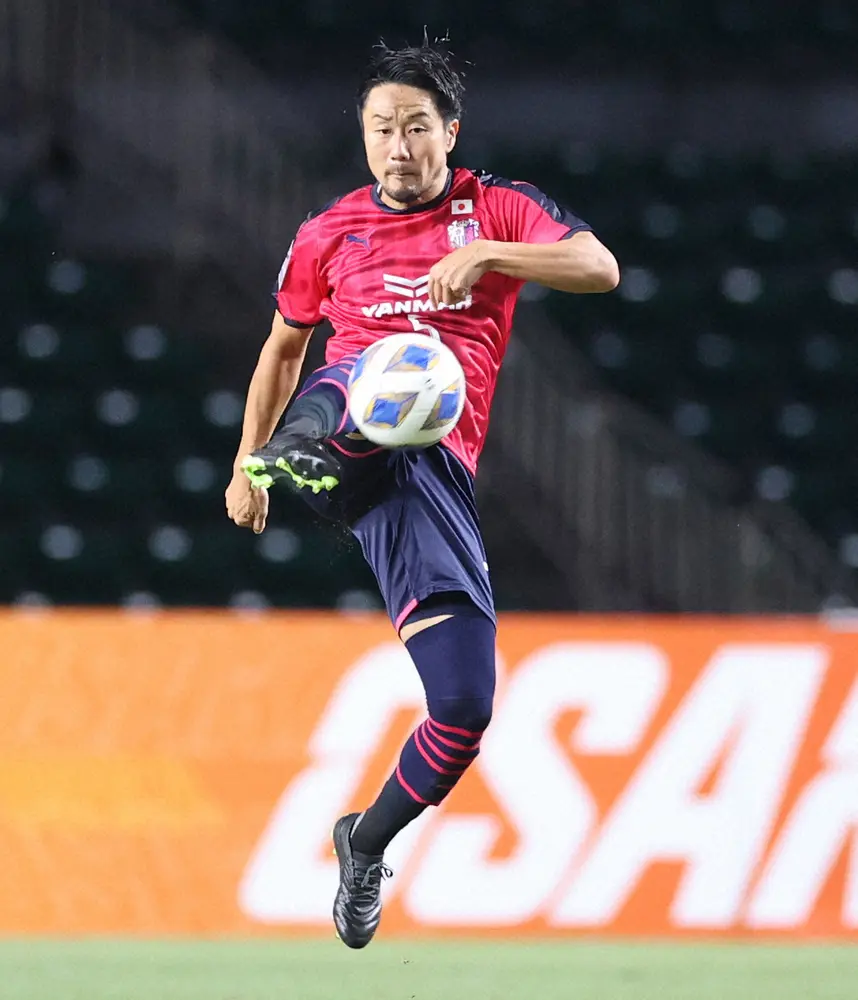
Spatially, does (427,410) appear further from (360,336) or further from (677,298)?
(677,298)

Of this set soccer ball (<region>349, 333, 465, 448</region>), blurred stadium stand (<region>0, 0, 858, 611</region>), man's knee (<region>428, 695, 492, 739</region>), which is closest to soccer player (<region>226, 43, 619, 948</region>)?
man's knee (<region>428, 695, 492, 739</region>)

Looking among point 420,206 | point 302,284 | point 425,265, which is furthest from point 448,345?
point 302,284

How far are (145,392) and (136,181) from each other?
5.36 feet

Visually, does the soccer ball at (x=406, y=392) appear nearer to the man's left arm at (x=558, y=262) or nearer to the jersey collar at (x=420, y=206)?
the man's left arm at (x=558, y=262)

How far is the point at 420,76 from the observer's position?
14.6 feet

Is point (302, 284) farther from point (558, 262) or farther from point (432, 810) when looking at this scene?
point (432, 810)

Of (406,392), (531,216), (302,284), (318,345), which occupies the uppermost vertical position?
(531,216)

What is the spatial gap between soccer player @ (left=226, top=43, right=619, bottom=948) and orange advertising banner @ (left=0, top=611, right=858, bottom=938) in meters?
2.48

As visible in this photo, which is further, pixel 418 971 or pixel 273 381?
pixel 418 971

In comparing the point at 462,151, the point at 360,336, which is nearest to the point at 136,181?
the point at 462,151

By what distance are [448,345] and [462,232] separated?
0.30 metres

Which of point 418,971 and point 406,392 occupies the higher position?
point 406,392

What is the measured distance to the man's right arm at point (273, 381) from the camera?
193 inches

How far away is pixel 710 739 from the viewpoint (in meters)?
7.27
